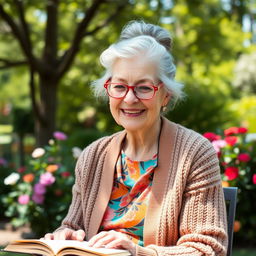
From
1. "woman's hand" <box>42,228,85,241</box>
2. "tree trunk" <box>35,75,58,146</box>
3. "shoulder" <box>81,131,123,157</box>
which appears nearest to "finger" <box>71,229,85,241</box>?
"woman's hand" <box>42,228,85,241</box>

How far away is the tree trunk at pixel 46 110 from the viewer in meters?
7.76

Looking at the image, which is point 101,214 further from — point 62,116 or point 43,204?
point 62,116

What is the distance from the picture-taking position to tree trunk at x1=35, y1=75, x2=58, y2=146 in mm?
7762

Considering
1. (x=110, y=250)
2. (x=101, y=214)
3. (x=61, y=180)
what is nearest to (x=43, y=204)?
(x=61, y=180)

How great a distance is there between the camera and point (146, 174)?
7.61 ft

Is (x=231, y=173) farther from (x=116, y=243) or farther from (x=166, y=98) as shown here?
(x=116, y=243)

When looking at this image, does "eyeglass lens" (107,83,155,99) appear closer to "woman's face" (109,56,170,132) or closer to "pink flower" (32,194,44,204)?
"woman's face" (109,56,170,132)

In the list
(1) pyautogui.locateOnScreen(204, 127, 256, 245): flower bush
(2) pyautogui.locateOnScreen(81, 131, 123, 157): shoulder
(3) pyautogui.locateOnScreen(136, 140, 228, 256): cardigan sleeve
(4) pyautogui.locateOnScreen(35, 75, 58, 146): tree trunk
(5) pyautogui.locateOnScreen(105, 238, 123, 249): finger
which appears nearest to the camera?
(5) pyautogui.locateOnScreen(105, 238, 123, 249): finger

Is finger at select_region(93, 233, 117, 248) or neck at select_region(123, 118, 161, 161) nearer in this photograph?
finger at select_region(93, 233, 117, 248)

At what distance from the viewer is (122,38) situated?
242 cm

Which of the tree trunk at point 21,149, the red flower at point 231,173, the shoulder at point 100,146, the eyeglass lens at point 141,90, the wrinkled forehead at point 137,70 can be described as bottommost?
the tree trunk at point 21,149

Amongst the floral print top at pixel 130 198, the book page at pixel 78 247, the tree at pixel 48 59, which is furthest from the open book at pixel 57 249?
the tree at pixel 48 59

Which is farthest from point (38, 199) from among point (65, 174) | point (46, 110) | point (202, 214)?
point (202, 214)

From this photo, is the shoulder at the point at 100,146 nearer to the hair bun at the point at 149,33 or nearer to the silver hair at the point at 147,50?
the silver hair at the point at 147,50
